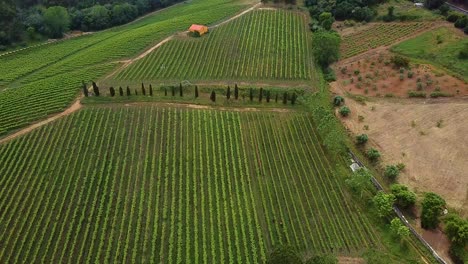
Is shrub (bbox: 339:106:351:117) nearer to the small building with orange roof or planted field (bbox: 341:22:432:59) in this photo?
planted field (bbox: 341:22:432:59)

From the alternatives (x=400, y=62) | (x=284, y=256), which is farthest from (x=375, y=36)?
(x=284, y=256)

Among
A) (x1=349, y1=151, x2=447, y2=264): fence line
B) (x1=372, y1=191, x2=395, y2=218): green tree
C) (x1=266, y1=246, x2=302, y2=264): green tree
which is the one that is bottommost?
(x1=349, y1=151, x2=447, y2=264): fence line

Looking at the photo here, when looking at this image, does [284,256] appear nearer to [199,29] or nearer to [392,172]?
[392,172]

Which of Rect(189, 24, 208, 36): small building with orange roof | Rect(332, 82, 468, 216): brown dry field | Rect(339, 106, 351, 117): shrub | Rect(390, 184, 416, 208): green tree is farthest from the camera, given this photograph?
Rect(189, 24, 208, 36): small building with orange roof

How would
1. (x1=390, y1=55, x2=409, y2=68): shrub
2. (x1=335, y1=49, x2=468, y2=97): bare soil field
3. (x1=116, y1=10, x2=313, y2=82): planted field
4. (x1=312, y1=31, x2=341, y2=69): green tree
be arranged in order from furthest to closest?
(x1=312, y1=31, x2=341, y2=69): green tree → (x1=116, y1=10, x2=313, y2=82): planted field → (x1=390, y1=55, x2=409, y2=68): shrub → (x1=335, y1=49, x2=468, y2=97): bare soil field

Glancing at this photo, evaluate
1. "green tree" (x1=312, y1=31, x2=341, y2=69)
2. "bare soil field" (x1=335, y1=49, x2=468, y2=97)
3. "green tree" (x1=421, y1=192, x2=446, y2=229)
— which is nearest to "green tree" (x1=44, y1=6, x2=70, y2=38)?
"green tree" (x1=312, y1=31, x2=341, y2=69)

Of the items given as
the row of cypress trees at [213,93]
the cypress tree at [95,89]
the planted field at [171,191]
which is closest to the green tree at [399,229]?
the planted field at [171,191]

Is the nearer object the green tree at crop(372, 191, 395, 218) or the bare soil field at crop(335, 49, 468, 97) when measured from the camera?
the green tree at crop(372, 191, 395, 218)
